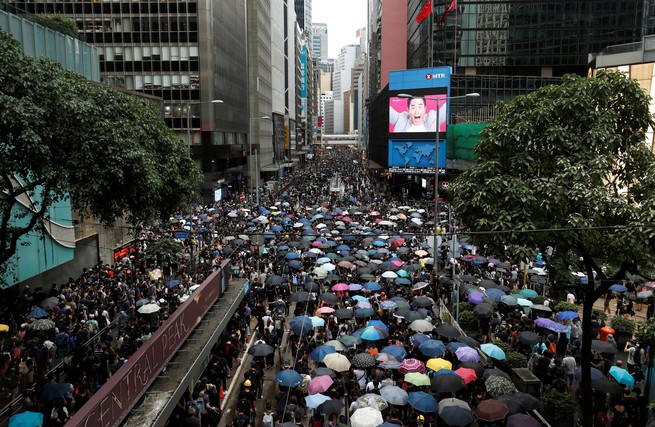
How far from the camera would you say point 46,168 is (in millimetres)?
12227

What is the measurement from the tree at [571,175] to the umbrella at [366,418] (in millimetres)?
4444

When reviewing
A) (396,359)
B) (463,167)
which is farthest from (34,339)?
(463,167)

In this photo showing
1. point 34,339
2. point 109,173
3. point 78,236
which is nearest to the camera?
point 109,173

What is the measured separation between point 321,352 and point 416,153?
48.1 metres

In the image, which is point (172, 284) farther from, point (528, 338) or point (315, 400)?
point (528, 338)

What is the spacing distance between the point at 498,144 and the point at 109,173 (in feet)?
29.8

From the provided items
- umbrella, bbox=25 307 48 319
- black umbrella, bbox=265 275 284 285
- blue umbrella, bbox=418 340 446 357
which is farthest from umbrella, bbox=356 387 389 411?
umbrella, bbox=25 307 48 319

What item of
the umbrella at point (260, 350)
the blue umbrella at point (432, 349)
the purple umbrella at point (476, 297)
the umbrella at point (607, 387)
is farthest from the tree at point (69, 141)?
the umbrella at point (607, 387)

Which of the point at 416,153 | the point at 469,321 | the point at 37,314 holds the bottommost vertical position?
the point at 469,321

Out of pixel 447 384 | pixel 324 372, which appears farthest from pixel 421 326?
pixel 324 372

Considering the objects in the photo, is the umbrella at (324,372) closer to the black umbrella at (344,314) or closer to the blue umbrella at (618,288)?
the black umbrella at (344,314)

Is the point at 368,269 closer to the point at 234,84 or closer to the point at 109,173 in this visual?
the point at 109,173

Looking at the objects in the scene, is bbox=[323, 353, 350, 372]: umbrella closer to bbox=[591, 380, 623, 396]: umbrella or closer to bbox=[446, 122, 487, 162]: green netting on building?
bbox=[591, 380, 623, 396]: umbrella

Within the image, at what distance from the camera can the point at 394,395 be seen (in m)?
13.1
